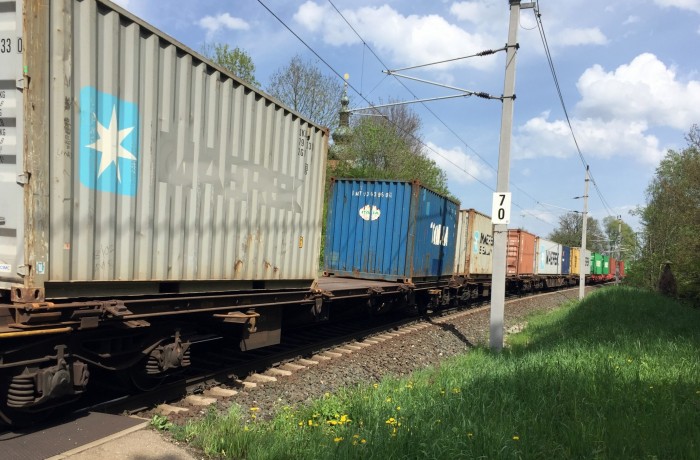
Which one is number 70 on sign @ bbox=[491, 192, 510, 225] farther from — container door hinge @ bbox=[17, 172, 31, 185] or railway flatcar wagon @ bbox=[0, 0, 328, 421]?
container door hinge @ bbox=[17, 172, 31, 185]

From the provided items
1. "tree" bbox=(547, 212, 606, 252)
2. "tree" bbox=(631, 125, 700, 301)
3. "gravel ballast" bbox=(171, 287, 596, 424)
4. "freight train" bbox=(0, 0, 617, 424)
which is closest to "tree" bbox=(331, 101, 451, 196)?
"tree" bbox=(631, 125, 700, 301)

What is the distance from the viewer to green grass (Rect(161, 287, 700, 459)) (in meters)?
3.81

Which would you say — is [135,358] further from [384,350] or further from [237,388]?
[384,350]

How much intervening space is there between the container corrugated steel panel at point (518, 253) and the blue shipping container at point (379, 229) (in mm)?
13260

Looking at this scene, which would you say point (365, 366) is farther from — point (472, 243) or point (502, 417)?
point (472, 243)

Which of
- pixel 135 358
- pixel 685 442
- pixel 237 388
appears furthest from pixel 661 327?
pixel 135 358

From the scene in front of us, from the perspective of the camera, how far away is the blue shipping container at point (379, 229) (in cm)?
1201

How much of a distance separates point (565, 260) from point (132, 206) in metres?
42.8

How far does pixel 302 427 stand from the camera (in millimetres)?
4422

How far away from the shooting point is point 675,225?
31578 mm

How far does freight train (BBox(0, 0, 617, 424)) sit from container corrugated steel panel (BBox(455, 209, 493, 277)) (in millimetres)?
10192

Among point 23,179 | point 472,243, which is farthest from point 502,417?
point 472,243

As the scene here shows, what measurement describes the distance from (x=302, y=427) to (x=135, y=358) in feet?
6.23

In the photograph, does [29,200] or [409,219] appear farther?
[409,219]
